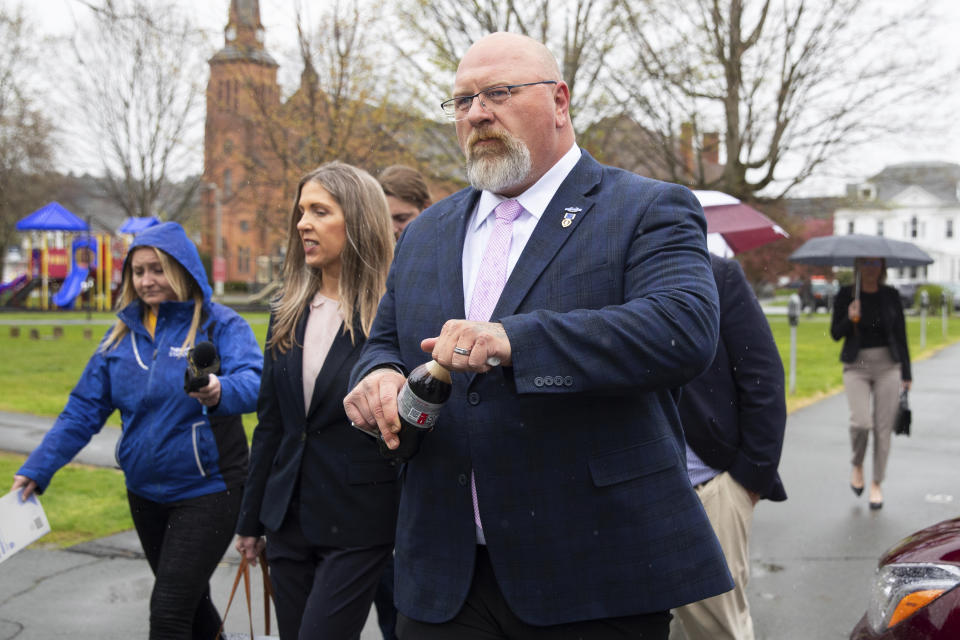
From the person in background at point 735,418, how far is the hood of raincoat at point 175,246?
6.80 ft

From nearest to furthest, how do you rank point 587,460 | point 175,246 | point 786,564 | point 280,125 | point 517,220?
point 587,460
point 517,220
point 175,246
point 786,564
point 280,125

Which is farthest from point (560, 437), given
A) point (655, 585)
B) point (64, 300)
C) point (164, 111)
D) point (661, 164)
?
point (64, 300)

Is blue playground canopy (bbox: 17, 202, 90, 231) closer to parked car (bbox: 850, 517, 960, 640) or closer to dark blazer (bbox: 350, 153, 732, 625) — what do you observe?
parked car (bbox: 850, 517, 960, 640)

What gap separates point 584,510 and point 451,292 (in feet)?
1.94

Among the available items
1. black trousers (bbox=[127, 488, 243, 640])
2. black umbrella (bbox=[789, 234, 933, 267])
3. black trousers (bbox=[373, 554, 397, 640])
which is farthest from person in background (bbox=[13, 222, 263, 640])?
black umbrella (bbox=[789, 234, 933, 267])

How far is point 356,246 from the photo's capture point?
12.2ft

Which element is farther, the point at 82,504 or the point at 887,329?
the point at 887,329

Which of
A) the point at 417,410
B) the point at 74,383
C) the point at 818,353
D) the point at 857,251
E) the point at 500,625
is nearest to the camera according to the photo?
the point at 417,410

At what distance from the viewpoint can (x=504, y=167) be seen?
2223mm

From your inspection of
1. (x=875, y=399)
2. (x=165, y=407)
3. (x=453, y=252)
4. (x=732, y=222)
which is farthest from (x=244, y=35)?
(x=453, y=252)

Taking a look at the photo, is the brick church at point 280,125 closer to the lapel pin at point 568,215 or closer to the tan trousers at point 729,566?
the tan trousers at point 729,566

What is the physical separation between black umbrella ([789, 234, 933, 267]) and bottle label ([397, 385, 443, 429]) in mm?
7682

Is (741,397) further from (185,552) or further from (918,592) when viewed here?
(185,552)

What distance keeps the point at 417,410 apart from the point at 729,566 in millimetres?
2120
